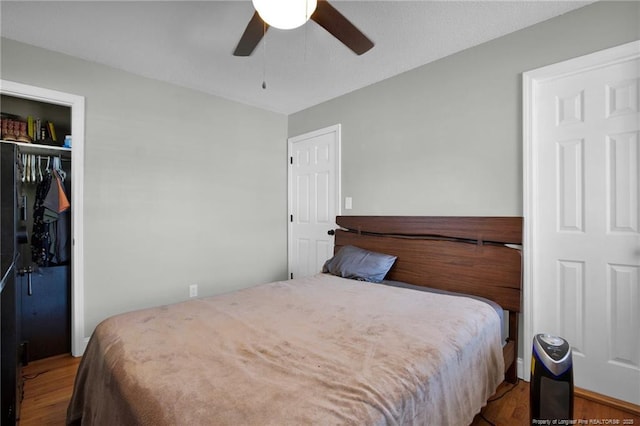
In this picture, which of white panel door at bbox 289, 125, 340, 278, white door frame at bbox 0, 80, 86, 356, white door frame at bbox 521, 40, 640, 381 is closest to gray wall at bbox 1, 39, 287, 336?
white door frame at bbox 0, 80, 86, 356

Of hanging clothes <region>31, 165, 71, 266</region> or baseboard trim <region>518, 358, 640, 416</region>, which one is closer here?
baseboard trim <region>518, 358, 640, 416</region>

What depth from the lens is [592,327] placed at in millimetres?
1914

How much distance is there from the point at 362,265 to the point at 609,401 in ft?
5.64

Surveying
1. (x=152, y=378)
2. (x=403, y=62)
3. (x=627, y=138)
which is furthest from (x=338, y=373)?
(x=403, y=62)

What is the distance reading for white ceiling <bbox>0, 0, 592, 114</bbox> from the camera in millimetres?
1915

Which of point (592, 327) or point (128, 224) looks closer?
point (592, 327)

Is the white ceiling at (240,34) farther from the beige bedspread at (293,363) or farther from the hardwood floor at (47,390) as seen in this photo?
the hardwood floor at (47,390)

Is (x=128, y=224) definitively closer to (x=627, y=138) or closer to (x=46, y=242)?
(x=46, y=242)

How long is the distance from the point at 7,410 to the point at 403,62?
3299 millimetres

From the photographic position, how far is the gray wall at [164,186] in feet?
8.51

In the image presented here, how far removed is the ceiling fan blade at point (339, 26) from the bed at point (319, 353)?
1.51 m

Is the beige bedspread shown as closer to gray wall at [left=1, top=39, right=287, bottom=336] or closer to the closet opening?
gray wall at [left=1, top=39, right=287, bottom=336]

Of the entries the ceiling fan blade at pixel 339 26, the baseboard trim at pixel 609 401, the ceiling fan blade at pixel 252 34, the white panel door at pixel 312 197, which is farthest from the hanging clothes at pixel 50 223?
the baseboard trim at pixel 609 401

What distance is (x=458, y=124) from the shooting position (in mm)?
2438
